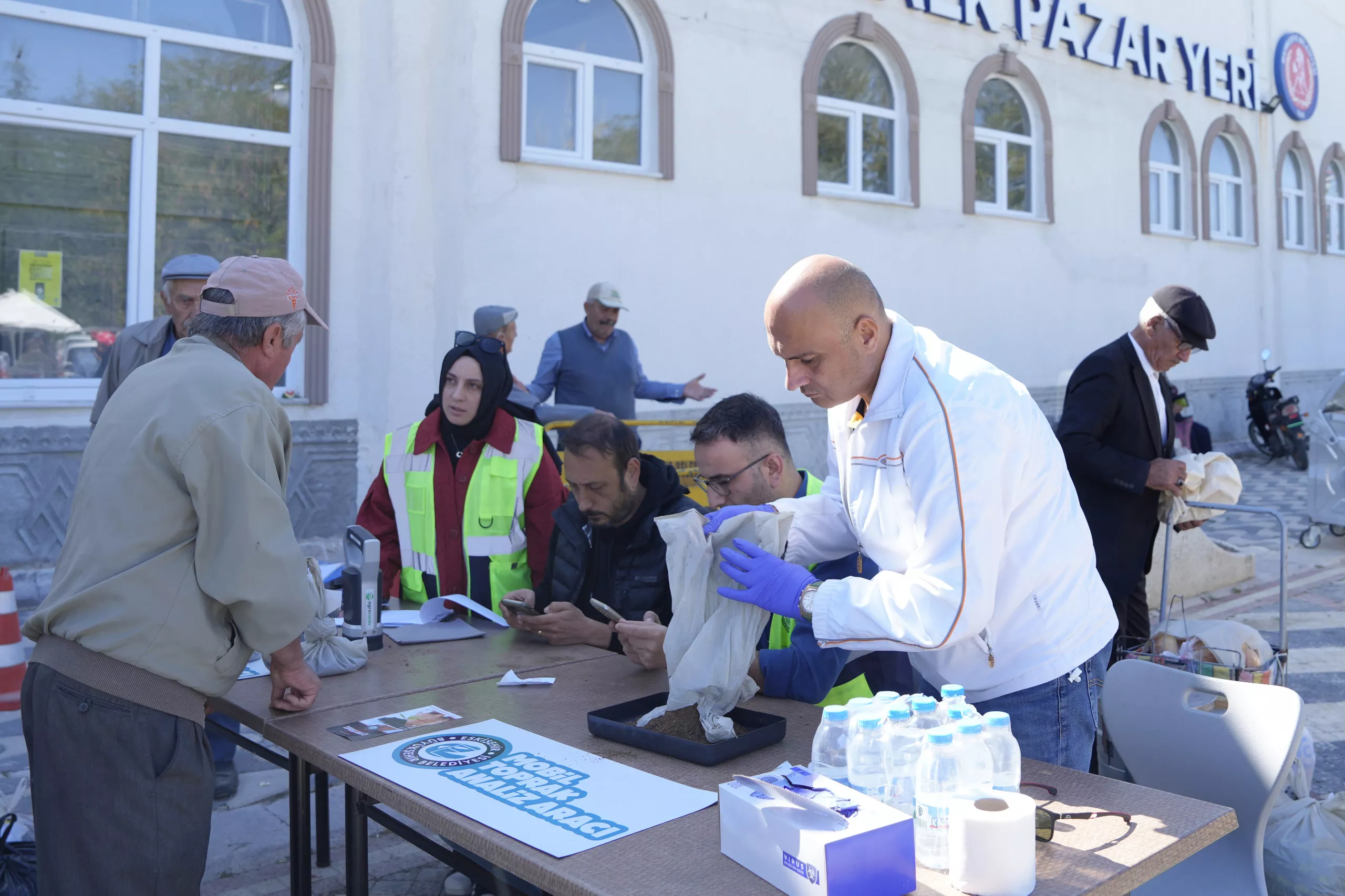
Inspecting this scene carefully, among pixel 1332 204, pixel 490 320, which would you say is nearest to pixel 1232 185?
pixel 1332 204

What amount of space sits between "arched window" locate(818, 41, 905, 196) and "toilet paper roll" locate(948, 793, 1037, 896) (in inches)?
363

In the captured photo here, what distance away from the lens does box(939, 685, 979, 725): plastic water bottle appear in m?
1.78

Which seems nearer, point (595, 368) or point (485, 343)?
point (485, 343)

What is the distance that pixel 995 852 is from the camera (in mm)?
1493

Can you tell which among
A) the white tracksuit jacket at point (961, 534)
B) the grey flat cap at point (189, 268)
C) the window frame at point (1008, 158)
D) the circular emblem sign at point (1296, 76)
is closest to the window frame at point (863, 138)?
the window frame at point (1008, 158)

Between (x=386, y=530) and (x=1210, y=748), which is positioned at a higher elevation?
(x=386, y=530)

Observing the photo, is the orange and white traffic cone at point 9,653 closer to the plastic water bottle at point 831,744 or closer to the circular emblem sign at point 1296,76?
the plastic water bottle at point 831,744

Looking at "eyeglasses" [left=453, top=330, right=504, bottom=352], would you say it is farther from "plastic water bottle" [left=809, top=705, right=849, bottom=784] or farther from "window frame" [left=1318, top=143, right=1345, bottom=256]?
"window frame" [left=1318, top=143, right=1345, bottom=256]

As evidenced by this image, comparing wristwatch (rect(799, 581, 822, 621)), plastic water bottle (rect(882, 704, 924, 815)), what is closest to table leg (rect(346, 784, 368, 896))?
wristwatch (rect(799, 581, 822, 621))

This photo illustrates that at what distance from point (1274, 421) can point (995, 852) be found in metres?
14.5

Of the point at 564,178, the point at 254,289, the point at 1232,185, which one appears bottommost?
the point at 254,289

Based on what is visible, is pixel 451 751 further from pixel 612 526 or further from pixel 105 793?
pixel 612 526

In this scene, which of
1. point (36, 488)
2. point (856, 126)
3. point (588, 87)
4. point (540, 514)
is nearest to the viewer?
point (540, 514)

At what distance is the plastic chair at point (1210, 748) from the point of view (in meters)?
2.36
